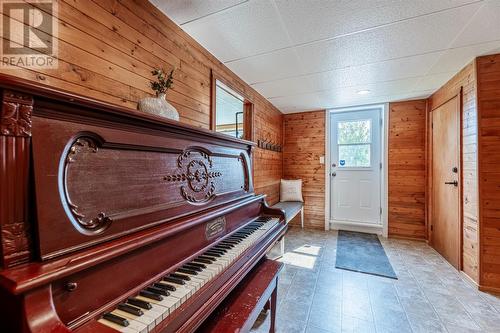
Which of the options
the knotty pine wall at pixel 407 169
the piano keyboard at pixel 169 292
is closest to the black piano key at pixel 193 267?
the piano keyboard at pixel 169 292

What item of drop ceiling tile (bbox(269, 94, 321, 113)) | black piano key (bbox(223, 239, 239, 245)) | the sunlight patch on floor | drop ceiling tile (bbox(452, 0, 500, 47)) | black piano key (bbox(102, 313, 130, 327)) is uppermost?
drop ceiling tile (bbox(269, 94, 321, 113))

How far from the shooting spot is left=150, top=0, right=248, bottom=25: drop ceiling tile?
1.44m

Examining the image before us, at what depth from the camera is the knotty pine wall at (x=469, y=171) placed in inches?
86.1

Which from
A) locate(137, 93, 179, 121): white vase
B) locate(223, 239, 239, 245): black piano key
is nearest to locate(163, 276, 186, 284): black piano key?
locate(223, 239, 239, 245): black piano key

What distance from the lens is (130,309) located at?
2.08ft

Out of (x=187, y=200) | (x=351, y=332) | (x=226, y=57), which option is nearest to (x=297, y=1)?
(x=226, y=57)

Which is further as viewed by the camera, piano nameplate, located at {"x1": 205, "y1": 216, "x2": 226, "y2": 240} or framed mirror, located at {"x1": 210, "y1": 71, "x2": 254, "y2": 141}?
framed mirror, located at {"x1": 210, "y1": 71, "x2": 254, "y2": 141}

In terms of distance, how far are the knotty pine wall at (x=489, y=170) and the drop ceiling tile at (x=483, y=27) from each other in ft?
1.40

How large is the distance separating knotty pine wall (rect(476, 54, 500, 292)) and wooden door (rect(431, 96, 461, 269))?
400mm

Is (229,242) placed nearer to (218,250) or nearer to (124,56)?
(218,250)

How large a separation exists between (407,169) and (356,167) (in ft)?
2.52

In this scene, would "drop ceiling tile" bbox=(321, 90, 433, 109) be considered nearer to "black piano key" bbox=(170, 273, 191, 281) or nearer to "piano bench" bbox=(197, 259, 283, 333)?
"piano bench" bbox=(197, 259, 283, 333)

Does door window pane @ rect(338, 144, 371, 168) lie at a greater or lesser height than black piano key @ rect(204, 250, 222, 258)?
greater

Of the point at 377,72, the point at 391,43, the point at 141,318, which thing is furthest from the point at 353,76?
the point at 141,318
